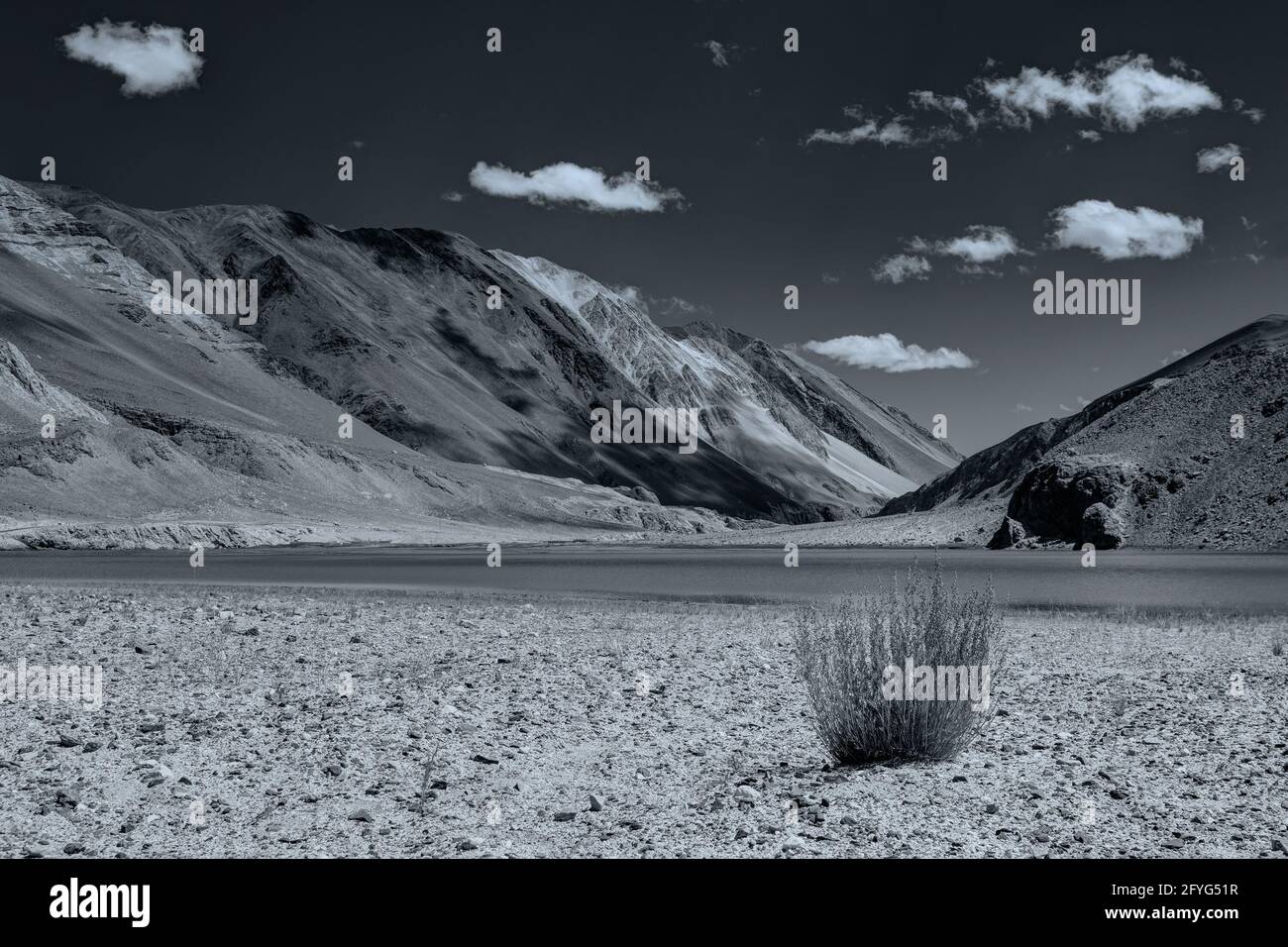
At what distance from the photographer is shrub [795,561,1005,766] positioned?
8555 mm

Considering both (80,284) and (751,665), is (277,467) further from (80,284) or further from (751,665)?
Result: (751,665)

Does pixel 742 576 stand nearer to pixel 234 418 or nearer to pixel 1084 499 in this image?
pixel 1084 499

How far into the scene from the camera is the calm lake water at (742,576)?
101 feet

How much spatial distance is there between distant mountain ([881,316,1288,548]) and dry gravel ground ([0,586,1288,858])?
54317mm

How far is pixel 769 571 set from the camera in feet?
151

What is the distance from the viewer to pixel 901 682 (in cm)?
875

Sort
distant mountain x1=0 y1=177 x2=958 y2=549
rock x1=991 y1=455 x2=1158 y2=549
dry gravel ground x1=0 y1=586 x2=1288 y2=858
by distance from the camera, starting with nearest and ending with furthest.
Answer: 1. dry gravel ground x1=0 y1=586 x2=1288 y2=858
2. rock x1=991 y1=455 x2=1158 y2=549
3. distant mountain x1=0 y1=177 x2=958 y2=549

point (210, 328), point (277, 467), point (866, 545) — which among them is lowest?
point (866, 545)

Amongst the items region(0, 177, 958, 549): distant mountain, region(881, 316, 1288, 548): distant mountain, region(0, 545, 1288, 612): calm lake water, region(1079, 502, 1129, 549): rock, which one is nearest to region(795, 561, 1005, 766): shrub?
region(0, 545, 1288, 612): calm lake water

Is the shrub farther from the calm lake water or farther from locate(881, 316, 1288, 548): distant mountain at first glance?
locate(881, 316, 1288, 548): distant mountain

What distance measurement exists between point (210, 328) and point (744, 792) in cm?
17317

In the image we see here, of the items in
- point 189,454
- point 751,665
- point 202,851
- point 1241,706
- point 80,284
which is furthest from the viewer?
point 80,284

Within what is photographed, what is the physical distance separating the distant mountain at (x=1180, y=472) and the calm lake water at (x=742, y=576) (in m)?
6.92
